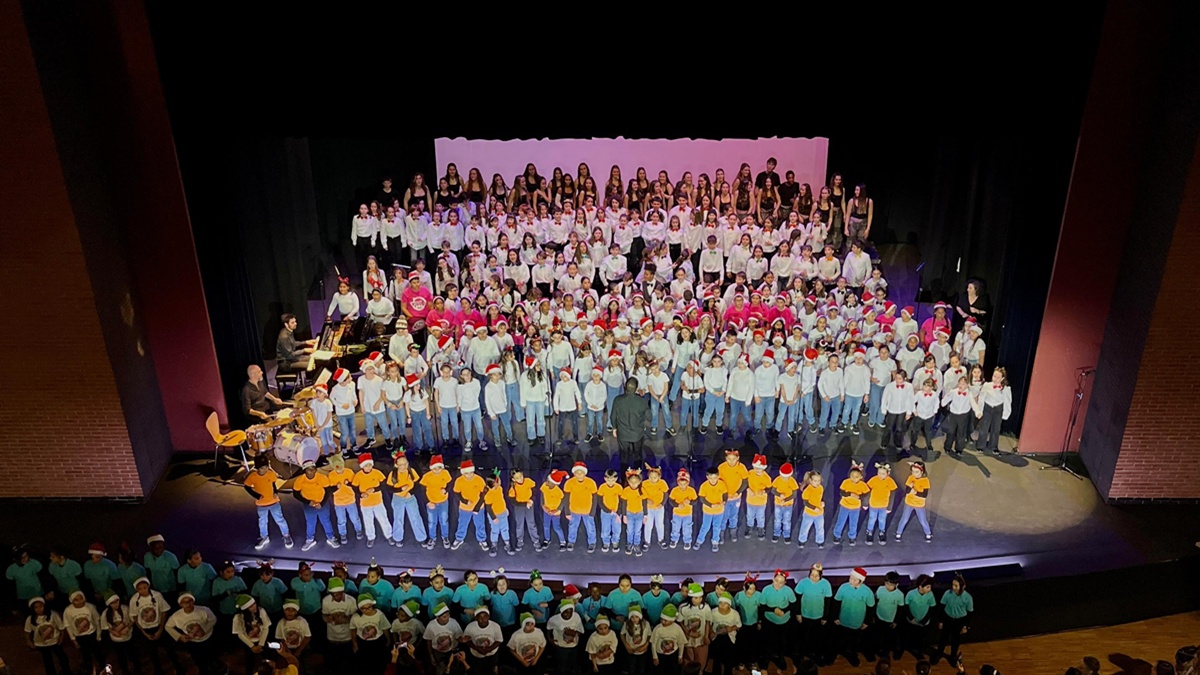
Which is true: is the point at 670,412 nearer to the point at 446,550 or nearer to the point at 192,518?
the point at 446,550

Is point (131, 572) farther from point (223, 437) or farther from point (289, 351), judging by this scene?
point (289, 351)

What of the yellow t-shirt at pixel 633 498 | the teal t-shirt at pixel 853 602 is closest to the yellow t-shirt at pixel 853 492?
the teal t-shirt at pixel 853 602

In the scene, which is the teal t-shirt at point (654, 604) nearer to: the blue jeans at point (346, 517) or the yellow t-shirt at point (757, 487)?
the yellow t-shirt at point (757, 487)

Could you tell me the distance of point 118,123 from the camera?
11.1m

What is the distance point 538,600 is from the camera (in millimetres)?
9203

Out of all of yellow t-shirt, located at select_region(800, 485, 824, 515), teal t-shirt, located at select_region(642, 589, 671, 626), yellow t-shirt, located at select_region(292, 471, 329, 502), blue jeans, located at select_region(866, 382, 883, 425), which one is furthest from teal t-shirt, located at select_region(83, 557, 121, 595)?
blue jeans, located at select_region(866, 382, 883, 425)

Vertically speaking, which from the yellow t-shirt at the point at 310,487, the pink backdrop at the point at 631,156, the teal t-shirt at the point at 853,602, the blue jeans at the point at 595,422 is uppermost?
the pink backdrop at the point at 631,156

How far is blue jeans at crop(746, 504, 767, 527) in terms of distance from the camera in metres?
10.5

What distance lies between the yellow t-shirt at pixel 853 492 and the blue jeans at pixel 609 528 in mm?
2274

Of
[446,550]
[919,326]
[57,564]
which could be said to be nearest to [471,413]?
[446,550]

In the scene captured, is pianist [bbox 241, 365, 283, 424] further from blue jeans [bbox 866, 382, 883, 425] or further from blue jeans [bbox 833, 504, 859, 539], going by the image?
blue jeans [bbox 866, 382, 883, 425]

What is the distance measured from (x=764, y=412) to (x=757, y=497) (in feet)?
6.00

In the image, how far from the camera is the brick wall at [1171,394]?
10.3 meters

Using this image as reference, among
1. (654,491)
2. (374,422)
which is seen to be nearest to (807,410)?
(654,491)
